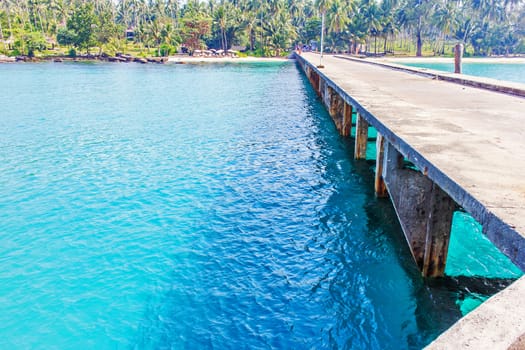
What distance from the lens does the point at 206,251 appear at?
32.6 feet

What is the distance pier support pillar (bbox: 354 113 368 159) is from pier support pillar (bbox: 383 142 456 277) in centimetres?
631

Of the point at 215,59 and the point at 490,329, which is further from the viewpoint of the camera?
the point at 215,59

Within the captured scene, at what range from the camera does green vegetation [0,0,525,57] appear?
9738cm

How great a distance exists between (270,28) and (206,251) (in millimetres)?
96340

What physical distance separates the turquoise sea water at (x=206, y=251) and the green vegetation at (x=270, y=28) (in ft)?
280

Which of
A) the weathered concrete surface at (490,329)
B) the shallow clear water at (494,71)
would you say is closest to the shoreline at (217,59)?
the shallow clear water at (494,71)

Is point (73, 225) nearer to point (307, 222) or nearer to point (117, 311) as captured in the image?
point (117, 311)

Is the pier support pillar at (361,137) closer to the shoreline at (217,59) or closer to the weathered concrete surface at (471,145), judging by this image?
the weathered concrete surface at (471,145)

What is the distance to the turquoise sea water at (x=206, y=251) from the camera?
7.34 meters

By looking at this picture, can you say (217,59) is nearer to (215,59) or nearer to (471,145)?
(215,59)

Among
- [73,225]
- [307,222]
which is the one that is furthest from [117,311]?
[307,222]

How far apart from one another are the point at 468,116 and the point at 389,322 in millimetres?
6151

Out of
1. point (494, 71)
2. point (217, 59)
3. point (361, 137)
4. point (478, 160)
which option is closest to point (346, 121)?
point (361, 137)

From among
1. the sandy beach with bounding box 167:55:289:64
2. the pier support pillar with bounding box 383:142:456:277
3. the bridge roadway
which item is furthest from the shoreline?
the pier support pillar with bounding box 383:142:456:277
